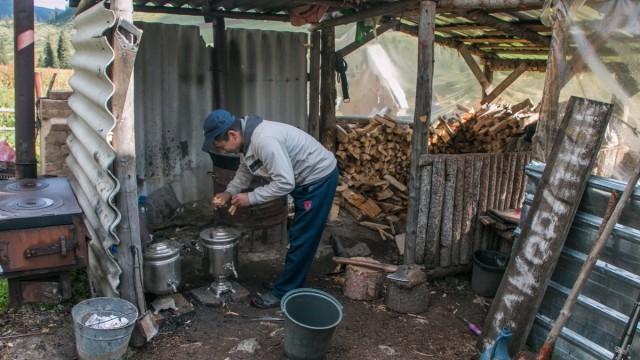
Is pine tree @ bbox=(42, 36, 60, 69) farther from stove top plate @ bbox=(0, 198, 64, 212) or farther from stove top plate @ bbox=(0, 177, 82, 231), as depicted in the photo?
stove top plate @ bbox=(0, 198, 64, 212)

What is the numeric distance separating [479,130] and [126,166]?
6945mm

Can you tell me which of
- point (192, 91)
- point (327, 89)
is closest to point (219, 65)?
point (192, 91)

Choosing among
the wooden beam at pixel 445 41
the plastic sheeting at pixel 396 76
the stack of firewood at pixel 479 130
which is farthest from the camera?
the plastic sheeting at pixel 396 76

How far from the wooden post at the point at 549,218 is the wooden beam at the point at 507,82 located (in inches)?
287

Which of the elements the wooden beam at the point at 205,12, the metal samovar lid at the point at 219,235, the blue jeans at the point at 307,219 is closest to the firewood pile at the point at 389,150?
the wooden beam at the point at 205,12

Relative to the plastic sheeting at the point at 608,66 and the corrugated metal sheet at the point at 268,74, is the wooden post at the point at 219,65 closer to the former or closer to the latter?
the corrugated metal sheet at the point at 268,74

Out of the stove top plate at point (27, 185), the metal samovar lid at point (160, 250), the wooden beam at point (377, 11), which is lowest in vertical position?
the metal samovar lid at point (160, 250)

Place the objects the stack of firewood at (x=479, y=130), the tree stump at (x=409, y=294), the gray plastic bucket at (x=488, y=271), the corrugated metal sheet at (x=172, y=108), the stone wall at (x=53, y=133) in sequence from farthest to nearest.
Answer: the stack of firewood at (x=479, y=130), the corrugated metal sheet at (x=172, y=108), the stone wall at (x=53, y=133), the gray plastic bucket at (x=488, y=271), the tree stump at (x=409, y=294)

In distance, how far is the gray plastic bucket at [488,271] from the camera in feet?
18.4

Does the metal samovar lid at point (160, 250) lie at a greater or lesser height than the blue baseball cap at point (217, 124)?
lesser

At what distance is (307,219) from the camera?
503cm

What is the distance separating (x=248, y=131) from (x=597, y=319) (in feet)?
10.9

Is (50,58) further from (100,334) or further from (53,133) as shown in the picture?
(100,334)

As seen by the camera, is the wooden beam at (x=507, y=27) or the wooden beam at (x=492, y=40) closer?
the wooden beam at (x=507, y=27)
